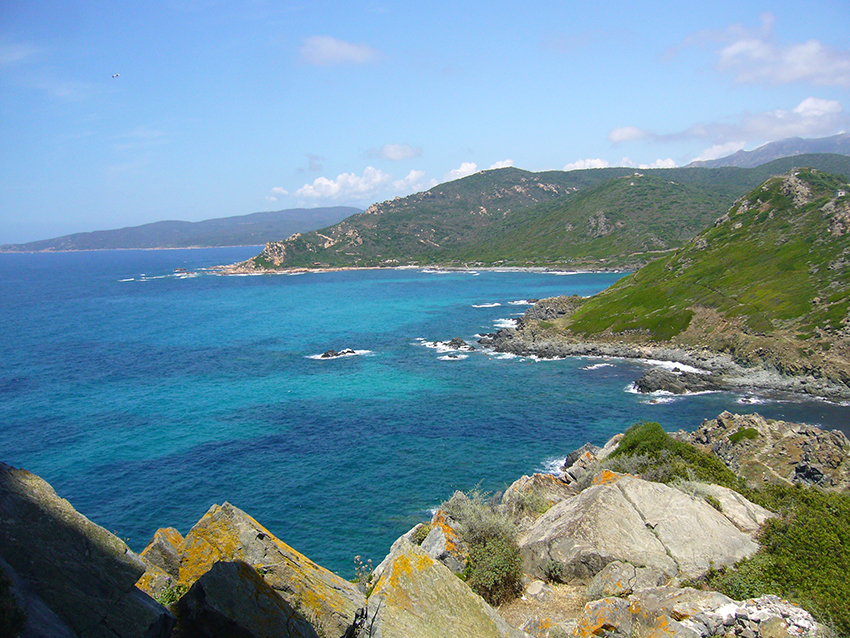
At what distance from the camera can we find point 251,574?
8.59 m

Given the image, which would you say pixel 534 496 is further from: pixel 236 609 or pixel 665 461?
pixel 236 609

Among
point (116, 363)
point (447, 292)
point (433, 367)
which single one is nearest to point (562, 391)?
point (433, 367)

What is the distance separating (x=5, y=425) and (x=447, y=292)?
124m

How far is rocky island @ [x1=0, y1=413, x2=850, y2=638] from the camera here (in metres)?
7.34

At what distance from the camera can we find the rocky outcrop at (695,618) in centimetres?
962

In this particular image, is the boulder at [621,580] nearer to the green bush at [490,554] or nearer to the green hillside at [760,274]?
the green bush at [490,554]

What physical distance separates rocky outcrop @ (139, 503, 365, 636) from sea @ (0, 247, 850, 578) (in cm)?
2053

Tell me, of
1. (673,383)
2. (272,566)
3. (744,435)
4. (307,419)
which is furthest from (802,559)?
(673,383)

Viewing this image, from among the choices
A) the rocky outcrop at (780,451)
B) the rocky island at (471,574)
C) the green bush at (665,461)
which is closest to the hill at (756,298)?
the rocky outcrop at (780,451)

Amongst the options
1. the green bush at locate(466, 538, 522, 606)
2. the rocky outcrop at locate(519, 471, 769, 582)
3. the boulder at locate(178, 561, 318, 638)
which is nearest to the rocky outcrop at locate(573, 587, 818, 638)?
the rocky outcrop at locate(519, 471, 769, 582)

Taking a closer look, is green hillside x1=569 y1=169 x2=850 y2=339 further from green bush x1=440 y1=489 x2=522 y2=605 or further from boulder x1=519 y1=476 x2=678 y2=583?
green bush x1=440 y1=489 x2=522 y2=605

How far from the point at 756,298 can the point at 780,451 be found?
57.5m

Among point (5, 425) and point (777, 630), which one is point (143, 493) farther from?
point (777, 630)

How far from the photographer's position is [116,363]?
80.2m
